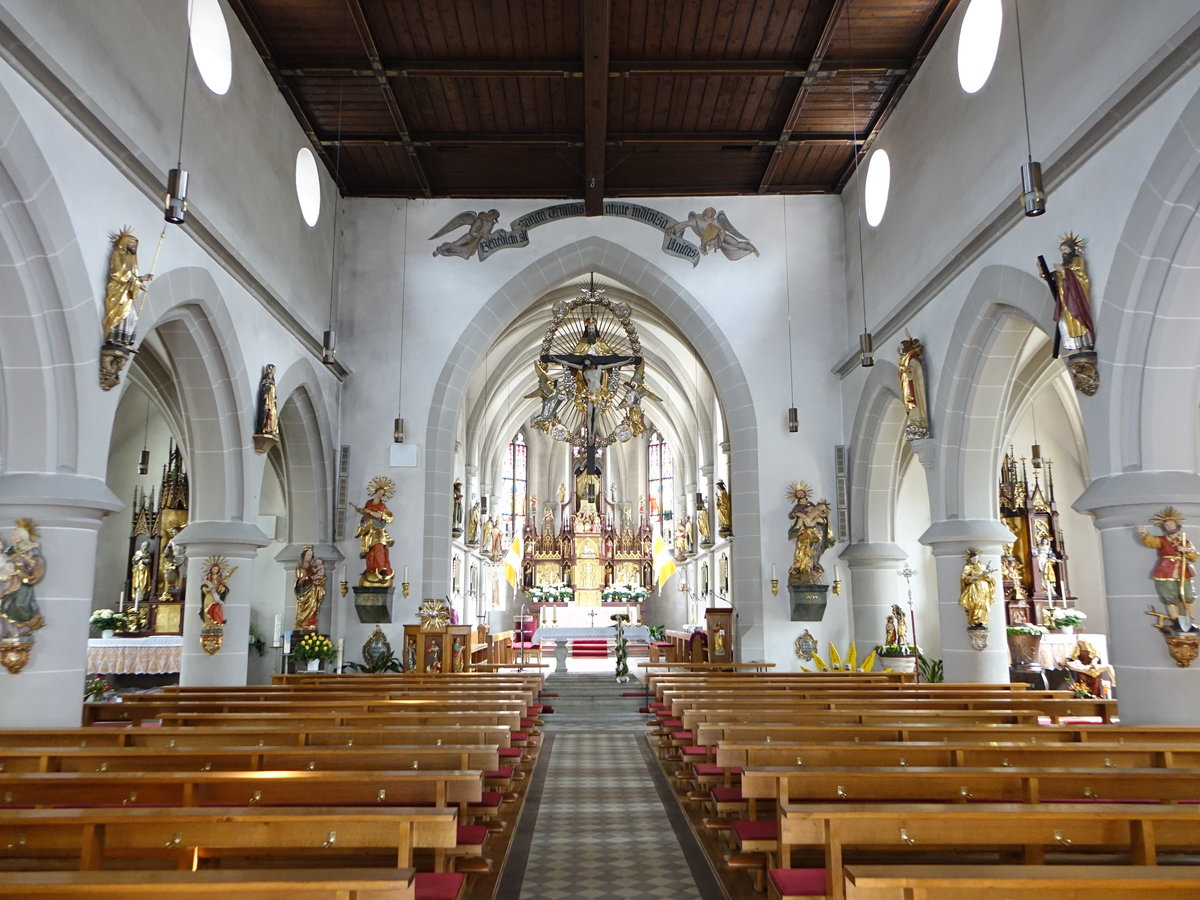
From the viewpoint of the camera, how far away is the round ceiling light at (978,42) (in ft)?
32.2

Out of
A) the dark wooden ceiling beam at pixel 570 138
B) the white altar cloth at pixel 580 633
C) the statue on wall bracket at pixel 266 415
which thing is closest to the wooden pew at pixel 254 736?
the statue on wall bracket at pixel 266 415

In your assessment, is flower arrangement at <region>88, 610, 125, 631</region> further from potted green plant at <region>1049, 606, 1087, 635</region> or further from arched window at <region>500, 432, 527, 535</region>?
arched window at <region>500, 432, 527, 535</region>

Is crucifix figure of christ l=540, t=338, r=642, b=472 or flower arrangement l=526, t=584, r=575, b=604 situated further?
flower arrangement l=526, t=584, r=575, b=604

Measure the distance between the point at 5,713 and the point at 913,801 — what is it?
6165 millimetres

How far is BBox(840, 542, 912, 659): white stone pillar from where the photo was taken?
13680mm

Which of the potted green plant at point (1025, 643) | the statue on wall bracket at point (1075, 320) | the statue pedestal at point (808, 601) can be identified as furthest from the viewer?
the statue pedestal at point (808, 601)

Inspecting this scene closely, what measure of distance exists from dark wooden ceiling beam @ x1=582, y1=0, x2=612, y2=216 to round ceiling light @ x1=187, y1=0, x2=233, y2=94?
13.3 feet

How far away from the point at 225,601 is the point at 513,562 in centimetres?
2095

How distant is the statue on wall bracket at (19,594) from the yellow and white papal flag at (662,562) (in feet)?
76.7

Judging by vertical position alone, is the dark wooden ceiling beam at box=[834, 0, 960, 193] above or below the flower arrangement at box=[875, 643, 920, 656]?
above

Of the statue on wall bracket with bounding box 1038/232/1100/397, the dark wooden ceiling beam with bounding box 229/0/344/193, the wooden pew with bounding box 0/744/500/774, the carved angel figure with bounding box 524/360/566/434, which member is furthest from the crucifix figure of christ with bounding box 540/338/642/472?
the wooden pew with bounding box 0/744/500/774

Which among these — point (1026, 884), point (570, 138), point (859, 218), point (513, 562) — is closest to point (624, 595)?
point (513, 562)

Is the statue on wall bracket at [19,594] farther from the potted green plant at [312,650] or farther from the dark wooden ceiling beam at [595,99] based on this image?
the dark wooden ceiling beam at [595,99]

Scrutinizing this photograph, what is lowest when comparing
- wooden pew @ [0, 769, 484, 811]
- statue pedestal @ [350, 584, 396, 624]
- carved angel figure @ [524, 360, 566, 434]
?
wooden pew @ [0, 769, 484, 811]
